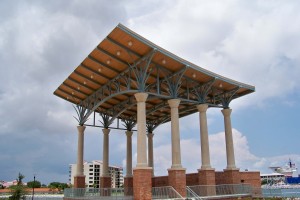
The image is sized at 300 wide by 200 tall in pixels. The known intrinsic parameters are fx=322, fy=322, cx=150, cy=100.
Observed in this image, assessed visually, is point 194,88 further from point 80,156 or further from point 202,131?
point 80,156

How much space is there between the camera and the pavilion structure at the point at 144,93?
22.2 meters

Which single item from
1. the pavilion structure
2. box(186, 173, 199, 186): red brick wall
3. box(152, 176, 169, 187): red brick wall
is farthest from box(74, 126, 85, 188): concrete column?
box(186, 173, 199, 186): red brick wall

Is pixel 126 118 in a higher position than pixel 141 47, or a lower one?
lower

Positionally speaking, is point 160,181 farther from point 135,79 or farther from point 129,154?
point 135,79

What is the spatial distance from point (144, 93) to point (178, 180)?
21.9 feet

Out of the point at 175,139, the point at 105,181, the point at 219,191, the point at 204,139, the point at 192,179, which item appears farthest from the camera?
the point at 105,181

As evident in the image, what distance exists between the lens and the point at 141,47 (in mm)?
22328

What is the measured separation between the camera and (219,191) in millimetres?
27156

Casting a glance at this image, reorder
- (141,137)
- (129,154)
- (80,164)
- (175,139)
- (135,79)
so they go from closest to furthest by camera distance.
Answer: (141,137)
(175,139)
(135,79)
(80,164)
(129,154)

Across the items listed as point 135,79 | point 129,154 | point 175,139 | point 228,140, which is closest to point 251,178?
point 228,140

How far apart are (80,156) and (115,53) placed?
14987 millimetres

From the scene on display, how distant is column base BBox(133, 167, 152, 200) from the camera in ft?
68.0

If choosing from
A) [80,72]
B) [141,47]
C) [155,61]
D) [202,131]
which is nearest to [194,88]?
[202,131]

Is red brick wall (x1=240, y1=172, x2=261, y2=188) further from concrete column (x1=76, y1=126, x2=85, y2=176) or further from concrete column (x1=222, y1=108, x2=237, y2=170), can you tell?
concrete column (x1=76, y1=126, x2=85, y2=176)
